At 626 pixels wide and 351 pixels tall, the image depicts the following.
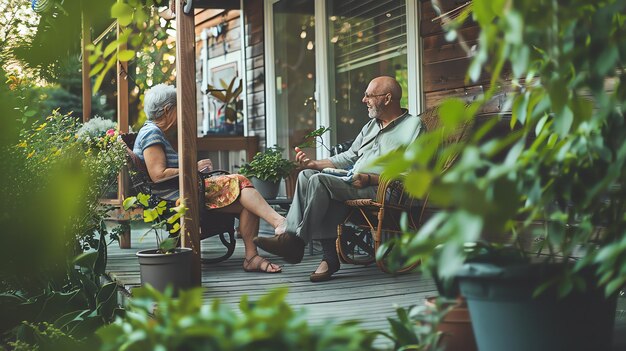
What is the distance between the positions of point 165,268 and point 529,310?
1.97 m

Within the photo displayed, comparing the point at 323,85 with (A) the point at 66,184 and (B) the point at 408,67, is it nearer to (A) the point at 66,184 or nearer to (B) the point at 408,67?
(B) the point at 408,67

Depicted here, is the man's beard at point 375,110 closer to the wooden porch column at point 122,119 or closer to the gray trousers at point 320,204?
the gray trousers at point 320,204

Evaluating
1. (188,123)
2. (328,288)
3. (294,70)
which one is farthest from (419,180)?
(294,70)

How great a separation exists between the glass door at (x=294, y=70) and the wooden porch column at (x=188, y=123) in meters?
2.73

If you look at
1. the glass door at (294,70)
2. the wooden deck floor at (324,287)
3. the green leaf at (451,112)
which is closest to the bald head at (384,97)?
the wooden deck floor at (324,287)

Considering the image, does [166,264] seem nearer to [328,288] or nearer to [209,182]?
[328,288]

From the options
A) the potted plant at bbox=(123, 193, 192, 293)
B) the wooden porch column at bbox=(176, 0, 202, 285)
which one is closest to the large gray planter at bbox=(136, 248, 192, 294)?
the potted plant at bbox=(123, 193, 192, 293)

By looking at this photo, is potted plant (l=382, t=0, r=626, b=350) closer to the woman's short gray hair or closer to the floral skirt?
the floral skirt

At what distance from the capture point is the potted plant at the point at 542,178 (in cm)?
78

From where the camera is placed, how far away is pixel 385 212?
144 inches

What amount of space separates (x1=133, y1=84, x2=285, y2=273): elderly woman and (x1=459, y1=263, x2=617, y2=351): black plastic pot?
2.32 m

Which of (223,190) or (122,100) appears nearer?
(223,190)

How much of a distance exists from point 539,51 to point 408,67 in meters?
3.26

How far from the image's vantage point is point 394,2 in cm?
497
